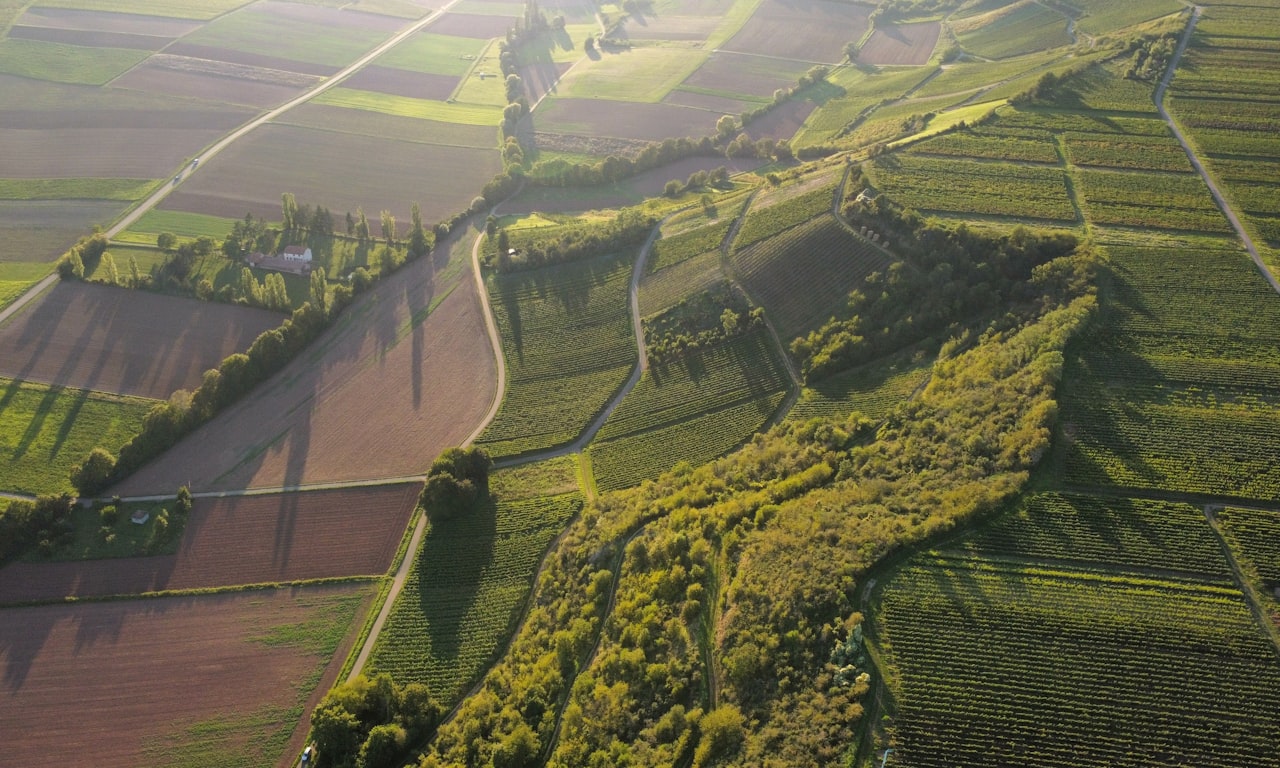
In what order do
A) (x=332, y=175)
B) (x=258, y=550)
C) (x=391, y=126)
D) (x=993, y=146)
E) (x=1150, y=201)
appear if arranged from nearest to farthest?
(x=258, y=550) < (x=1150, y=201) < (x=993, y=146) < (x=332, y=175) < (x=391, y=126)

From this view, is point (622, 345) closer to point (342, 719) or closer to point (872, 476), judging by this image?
point (872, 476)

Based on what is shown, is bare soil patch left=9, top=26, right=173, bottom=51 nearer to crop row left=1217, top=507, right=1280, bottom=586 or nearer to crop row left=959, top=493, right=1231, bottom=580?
crop row left=959, top=493, right=1231, bottom=580

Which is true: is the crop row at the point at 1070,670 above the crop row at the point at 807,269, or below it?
below

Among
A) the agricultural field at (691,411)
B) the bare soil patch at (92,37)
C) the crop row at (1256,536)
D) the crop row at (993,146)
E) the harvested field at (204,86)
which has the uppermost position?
the bare soil patch at (92,37)

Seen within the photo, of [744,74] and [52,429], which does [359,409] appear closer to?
[52,429]

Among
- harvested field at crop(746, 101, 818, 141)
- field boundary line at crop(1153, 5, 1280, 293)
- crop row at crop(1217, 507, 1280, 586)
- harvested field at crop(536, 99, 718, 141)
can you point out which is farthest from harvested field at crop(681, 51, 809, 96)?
crop row at crop(1217, 507, 1280, 586)

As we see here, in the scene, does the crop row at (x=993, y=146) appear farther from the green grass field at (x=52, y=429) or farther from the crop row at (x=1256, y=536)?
the green grass field at (x=52, y=429)

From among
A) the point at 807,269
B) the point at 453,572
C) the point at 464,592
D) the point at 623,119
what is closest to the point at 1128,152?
the point at 807,269

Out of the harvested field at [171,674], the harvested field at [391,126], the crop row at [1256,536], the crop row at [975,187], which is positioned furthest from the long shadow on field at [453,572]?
the harvested field at [391,126]
